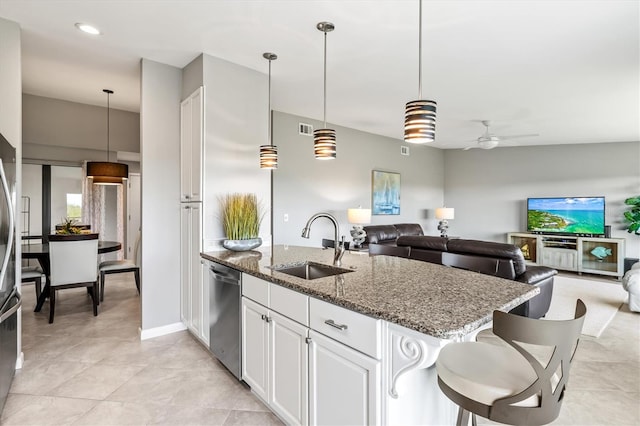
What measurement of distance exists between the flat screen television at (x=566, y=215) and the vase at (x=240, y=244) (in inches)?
282

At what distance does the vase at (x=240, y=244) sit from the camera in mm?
2980

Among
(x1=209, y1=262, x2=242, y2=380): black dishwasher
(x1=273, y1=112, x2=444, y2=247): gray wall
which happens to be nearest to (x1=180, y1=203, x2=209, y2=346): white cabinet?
(x1=209, y1=262, x2=242, y2=380): black dishwasher

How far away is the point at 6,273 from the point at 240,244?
1.56 metres

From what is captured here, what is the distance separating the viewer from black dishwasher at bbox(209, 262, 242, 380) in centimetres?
237

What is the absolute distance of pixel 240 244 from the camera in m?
3.02

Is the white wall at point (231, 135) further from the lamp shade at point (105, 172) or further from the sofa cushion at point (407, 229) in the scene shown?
the sofa cushion at point (407, 229)

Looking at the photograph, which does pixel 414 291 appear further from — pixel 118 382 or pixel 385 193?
pixel 385 193

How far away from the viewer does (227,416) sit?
208 centimetres

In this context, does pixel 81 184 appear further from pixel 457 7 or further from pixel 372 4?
pixel 457 7

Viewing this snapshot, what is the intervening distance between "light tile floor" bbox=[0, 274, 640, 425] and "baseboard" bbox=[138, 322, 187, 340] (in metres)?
0.08

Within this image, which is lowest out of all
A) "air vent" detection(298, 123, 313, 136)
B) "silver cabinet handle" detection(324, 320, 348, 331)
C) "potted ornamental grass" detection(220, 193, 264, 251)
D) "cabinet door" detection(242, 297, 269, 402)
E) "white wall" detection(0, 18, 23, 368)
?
"cabinet door" detection(242, 297, 269, 402)

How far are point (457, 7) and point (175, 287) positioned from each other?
3548mm

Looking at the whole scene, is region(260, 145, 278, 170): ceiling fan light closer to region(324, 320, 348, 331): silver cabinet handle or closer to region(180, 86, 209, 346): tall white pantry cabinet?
region(180, 86, 209, 346): tall white pantry cabinet

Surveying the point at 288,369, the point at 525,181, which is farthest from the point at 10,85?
the point at 525,181
